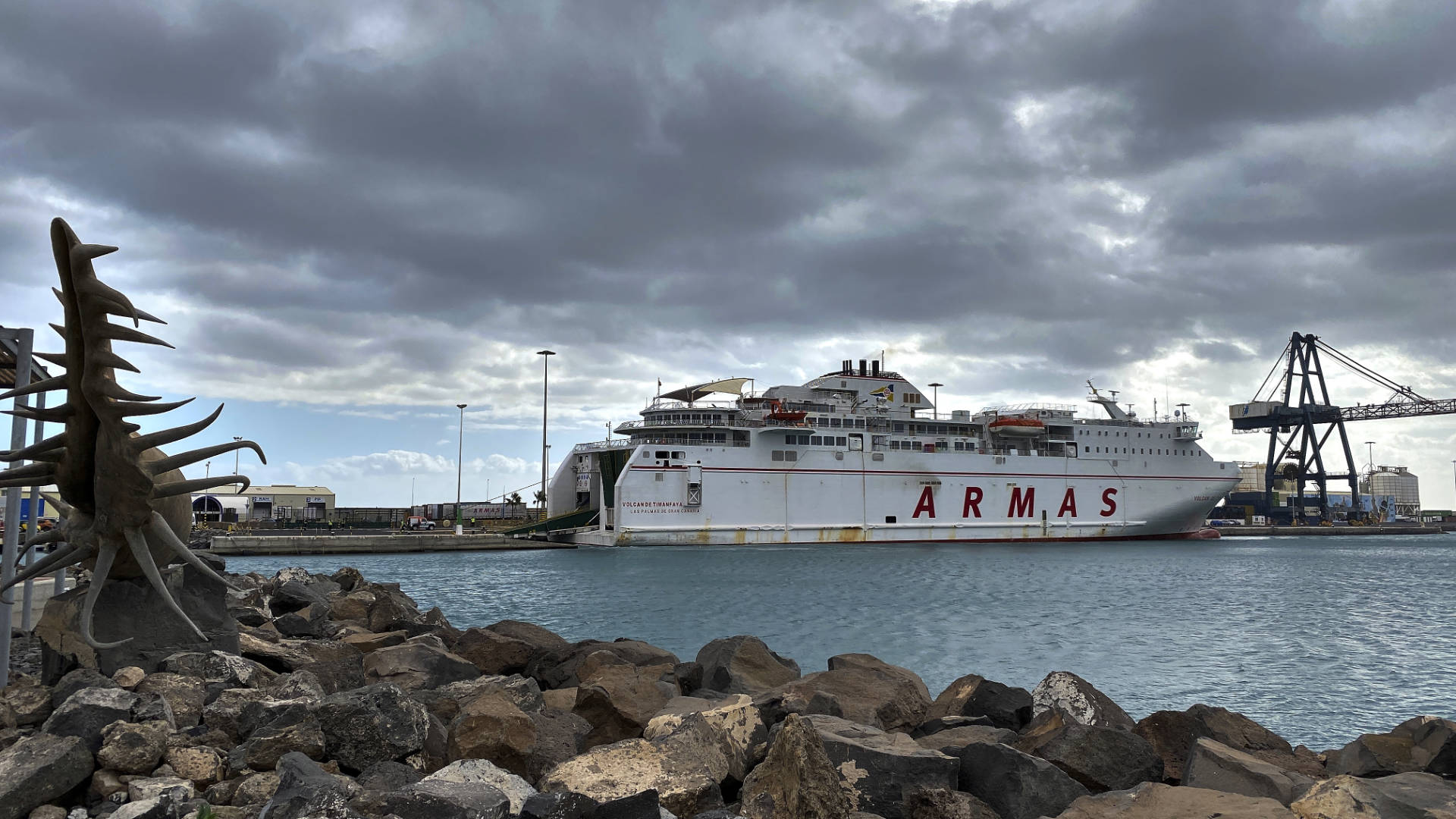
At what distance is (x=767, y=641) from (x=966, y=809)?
9977 mm

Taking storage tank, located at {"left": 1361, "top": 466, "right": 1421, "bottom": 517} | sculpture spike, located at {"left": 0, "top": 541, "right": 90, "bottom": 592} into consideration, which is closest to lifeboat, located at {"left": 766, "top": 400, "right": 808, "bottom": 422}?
sculpture spike, located at {"left": 0, "top": 541, "right": 90, "bottom": 592}

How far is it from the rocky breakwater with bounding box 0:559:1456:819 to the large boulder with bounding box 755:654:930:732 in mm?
29

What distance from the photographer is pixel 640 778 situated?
12.7ft

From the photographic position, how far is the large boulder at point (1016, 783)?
4387 mm

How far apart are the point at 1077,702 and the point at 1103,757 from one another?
1.11 metres

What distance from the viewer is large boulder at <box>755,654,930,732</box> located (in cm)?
561

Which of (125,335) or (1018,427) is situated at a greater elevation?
(1018,427)

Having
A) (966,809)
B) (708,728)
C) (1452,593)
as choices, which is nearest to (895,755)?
(966,809)

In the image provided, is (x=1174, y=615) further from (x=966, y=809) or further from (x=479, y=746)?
(x=479, y=746)

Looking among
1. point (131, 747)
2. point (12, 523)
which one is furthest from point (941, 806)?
point (12, 523)

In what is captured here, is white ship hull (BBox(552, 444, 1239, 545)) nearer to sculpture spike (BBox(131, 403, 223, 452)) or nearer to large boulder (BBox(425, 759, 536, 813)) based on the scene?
sculpture spike (BBox(131, 403, 223, 452))

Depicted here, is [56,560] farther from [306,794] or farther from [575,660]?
[575,660]

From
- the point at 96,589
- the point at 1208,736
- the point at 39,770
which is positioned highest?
the point at 96,589

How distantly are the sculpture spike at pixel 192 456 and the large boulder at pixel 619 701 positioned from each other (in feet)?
7.87
